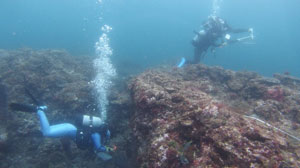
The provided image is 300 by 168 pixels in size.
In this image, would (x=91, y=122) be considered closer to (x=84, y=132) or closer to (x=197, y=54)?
(x=84, y=132)

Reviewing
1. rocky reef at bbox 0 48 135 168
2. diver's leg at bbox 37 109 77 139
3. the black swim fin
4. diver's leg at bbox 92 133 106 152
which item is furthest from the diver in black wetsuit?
the black swim fin

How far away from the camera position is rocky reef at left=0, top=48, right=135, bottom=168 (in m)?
7.33

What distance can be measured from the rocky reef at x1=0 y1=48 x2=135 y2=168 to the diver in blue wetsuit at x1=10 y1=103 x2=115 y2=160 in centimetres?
50

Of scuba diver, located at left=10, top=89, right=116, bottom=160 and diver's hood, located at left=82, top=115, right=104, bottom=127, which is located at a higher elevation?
diver's hood, located at left=82, top=115, right=104, bottom=127

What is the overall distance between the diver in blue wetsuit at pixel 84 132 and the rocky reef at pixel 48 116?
50cm

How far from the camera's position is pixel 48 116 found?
898 centimetres

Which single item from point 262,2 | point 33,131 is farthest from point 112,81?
point 262,2

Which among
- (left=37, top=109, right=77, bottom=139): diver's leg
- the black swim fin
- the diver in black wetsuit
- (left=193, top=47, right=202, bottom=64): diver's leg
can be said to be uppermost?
the diver in black wetsuit

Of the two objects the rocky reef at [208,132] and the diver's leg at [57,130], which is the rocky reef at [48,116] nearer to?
the diver's leg at [57,130]

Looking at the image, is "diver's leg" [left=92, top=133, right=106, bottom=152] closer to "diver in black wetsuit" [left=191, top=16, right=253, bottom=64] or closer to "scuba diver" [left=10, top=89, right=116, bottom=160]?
"scuba diver" [left=10, top=89, right=116, bottom=160]

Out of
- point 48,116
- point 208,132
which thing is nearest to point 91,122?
point 48,116

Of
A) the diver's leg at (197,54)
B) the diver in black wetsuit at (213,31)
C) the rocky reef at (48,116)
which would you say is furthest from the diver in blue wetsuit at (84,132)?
the diver's leg at (197,54)

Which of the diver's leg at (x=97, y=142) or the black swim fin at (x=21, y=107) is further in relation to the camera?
the black swim fin at (x=21, y=107)

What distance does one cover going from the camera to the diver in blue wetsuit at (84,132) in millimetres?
6340
